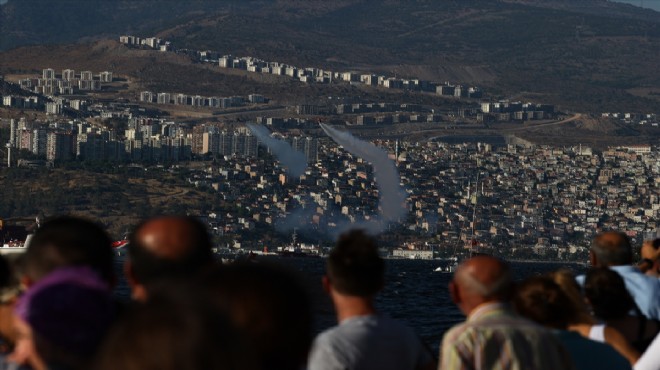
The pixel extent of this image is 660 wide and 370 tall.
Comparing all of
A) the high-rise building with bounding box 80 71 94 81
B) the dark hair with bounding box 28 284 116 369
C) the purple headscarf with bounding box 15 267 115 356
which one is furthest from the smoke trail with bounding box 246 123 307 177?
the dark hair with bounding box 28 284 116 369

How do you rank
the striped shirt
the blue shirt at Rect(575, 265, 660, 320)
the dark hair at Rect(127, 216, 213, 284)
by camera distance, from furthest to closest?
the blue shirt at Rect(575, 265, 660, 320) → the striped shirt → the dark hair at Rect(127, 216, 213, 284)

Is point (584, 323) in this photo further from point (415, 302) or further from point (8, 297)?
point (415, 302)

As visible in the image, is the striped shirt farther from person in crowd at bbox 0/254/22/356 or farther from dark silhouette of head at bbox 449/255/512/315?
person in crowd at bbox 0/254/22/356

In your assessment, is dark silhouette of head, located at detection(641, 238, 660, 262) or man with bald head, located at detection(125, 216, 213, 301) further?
dark silhouette of head, located at detection(641, 238, 660, 262)

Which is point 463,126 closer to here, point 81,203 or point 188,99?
point 188,99

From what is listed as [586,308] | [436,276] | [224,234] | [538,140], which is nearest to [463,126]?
[538,140]

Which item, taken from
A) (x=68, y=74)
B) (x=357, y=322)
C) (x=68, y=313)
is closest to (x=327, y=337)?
(x=357, y=322)

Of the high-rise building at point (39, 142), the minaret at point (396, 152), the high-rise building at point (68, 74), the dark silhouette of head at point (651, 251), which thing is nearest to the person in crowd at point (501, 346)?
the dark silhouette of head at point (651, 251)

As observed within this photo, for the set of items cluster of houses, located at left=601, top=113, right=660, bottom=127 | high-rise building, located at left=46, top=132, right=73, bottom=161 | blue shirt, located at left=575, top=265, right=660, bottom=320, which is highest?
blue shirt, located at left=575, top=265, right=660, bottom=320
